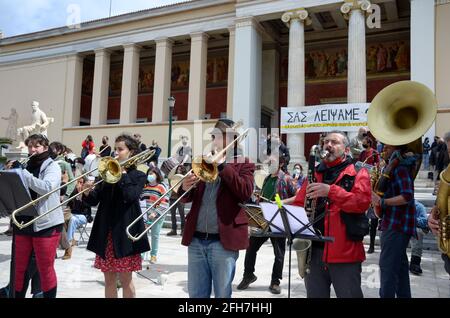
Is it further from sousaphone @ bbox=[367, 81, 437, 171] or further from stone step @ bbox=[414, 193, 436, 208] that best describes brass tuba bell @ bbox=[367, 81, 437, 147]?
stone step @ bbox=[414, 193, 436, 208]

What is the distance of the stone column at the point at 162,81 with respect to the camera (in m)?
23.3

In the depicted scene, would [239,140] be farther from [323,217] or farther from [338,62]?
[338,62]

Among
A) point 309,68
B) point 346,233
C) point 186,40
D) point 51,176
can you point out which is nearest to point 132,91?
point 186,40

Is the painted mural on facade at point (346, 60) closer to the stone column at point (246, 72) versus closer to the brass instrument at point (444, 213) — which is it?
the stone column at point (246, 72)

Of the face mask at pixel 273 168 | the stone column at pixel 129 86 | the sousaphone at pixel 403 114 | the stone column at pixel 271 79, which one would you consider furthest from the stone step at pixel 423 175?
the stone column at pixel 129 86

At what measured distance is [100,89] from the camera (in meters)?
25.5

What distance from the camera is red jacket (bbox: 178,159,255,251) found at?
3.25m

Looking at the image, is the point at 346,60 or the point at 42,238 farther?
the point at 346,60

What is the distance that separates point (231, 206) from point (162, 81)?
2107cm

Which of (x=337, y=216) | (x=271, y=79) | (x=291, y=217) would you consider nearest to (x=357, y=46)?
(x=271, y=79)

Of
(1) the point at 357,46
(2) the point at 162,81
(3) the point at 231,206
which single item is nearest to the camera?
(3) the point at 231,206

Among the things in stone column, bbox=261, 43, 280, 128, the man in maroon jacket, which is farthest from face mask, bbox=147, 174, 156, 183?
stone column, bbox=261, 43, 280, 128

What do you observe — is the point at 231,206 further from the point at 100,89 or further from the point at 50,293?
the point at 100,89
